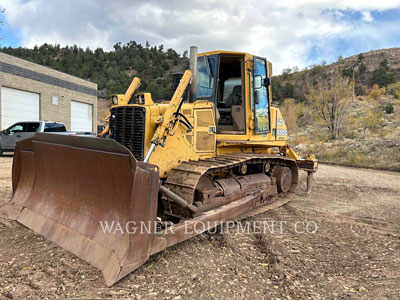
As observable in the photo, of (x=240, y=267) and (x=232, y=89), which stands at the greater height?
(x=232, y=89)

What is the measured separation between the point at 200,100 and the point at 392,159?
1285 centimetres

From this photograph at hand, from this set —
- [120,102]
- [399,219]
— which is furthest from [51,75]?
[399,219]

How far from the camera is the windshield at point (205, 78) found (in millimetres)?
5371

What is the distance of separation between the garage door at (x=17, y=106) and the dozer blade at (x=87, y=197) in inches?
605

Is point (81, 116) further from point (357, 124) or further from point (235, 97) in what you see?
point (357, 124)

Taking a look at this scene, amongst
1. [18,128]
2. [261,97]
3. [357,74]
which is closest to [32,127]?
[18,128]

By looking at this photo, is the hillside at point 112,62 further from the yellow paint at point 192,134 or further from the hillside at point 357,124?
the yellow paint at point 192,134

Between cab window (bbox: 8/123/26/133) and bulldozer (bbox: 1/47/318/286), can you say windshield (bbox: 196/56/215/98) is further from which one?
cab window (bbox: 8/123/26/133)

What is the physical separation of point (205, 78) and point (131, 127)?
6.03 ft

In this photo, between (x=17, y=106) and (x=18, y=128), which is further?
(x=17, y=106)

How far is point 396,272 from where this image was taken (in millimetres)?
3264

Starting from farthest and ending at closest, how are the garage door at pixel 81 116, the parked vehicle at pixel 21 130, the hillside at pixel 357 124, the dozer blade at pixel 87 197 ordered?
the garage door at pixel 81 116, the hillside at pixel 357 124, the parked vehicle at pixel 21 130, the dozer blade at pixel 87 197

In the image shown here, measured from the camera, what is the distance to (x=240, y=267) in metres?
3.28

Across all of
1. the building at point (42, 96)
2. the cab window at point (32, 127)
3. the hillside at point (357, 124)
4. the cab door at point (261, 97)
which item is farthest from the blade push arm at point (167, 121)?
the building at point (42, 96)
